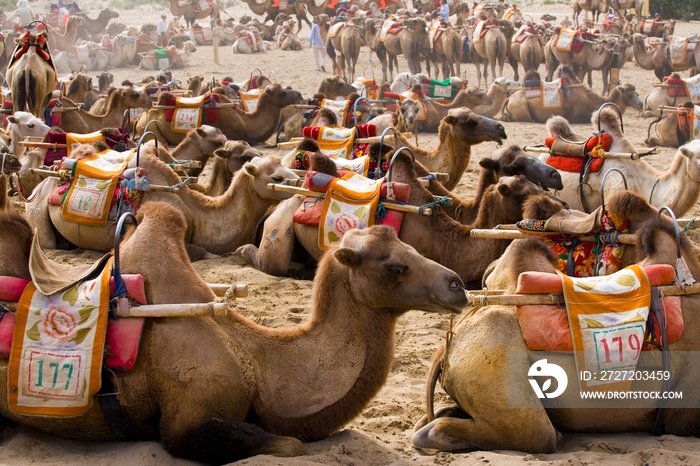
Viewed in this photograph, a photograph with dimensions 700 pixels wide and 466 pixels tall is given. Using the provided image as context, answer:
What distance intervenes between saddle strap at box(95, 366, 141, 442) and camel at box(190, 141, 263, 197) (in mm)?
4900

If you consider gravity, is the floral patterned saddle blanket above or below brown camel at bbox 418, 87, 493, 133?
above

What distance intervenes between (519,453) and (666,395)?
2.53 feet

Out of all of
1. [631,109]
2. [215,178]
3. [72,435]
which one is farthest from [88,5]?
[72,435]

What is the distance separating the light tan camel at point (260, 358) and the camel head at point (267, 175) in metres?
3.48

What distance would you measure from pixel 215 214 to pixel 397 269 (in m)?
4.27

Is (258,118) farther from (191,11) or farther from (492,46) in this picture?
(191,11)

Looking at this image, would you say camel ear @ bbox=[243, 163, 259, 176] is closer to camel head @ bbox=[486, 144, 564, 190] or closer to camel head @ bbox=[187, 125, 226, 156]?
camel head @ bbox=[486, 144, 564, 190]

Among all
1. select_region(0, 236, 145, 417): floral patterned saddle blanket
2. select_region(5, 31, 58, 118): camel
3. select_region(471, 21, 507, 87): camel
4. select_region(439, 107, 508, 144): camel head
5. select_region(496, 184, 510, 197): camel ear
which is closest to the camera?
select_region(0, 236, 145, 417): floral patterned saddle blanket

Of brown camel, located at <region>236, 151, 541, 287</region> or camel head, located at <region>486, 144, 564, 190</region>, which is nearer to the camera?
brown camel, located at <region>236, 151, 541, 287</region>

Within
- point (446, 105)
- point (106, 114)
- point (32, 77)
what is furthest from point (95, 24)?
point (32, 77)

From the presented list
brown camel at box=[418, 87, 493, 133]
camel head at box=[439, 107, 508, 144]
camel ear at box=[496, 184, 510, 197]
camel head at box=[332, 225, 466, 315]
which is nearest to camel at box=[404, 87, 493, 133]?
brown camel at box=[418, 87, 493, 133]

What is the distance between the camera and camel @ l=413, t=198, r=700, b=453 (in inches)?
149

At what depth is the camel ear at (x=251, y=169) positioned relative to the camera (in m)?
7.67

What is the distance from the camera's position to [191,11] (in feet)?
136
